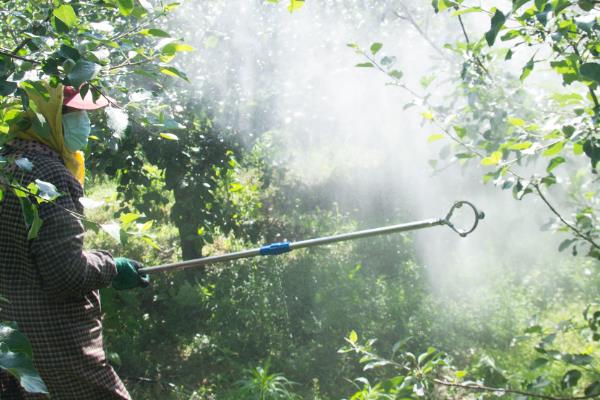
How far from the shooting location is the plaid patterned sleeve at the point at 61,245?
2.16 m

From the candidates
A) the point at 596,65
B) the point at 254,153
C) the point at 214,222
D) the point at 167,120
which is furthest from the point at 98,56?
the point at 254,153

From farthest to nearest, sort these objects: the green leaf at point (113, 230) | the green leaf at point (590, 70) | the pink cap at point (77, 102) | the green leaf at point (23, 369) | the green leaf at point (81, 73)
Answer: the pink cap at point (77, 102) → the green leaf at point (590, 70) → the green leaf at point (113, 230) → the green leaf at point (81, 73) → the green leaf at point (23, 369)

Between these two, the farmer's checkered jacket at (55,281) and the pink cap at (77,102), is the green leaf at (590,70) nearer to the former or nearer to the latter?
the pink cap at (77,102)

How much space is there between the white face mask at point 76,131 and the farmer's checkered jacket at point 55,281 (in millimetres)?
645

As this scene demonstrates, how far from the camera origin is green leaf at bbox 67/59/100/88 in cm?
145

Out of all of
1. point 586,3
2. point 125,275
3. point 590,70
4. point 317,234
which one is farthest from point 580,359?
point 317,234

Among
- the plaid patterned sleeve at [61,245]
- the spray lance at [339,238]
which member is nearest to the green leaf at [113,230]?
the plaid patterned sleeve at [61,245]

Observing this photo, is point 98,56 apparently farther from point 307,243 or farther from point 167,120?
point 307,243

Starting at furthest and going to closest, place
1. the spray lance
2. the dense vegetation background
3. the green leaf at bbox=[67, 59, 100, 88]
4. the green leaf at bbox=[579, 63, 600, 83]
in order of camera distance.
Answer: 1. the dense vegetation background
2. the spray lance
3. the green leaf at bbox=[579, 63, 600, 83]
4. the green leaf at bbox=[67, 59, 100, 88]

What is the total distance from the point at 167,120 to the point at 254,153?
3723mm

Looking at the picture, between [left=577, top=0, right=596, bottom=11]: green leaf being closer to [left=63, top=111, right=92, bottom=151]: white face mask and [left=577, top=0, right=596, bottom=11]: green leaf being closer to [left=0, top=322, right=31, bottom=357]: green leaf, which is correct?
[left=63, top=111, right=92, bottom=151]: white face mask

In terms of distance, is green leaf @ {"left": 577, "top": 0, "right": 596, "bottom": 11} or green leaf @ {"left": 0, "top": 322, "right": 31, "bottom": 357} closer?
green leaf @ {"left": 0, "top": 322, "right": 31, "bottom": 357}

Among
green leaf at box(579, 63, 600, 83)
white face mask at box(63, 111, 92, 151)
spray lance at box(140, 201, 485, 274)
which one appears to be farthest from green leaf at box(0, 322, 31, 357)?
green leaf at box(579, 63, 600, 83)

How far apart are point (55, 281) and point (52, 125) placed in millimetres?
558
